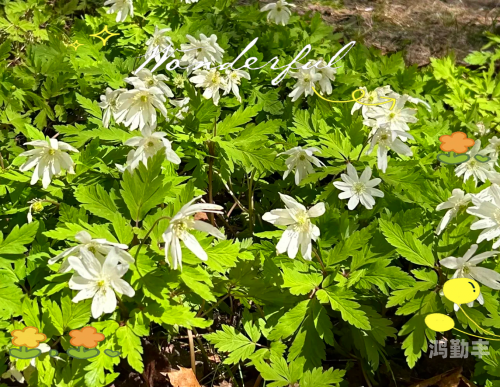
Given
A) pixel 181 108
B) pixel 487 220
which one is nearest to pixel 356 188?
pixel 487 220

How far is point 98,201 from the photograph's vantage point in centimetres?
222

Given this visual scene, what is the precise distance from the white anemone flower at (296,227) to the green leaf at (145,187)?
0.53 m

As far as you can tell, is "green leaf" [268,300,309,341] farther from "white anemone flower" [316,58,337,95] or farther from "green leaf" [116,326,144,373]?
"white anemone flower" [316,58,337,95]

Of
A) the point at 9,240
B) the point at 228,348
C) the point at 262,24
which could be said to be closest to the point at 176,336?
the point at 228,348

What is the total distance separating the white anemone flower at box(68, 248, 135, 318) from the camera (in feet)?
5.78

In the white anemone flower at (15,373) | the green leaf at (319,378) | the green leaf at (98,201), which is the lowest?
the green leaf at (319,378)

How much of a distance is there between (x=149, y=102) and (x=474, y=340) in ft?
7.64

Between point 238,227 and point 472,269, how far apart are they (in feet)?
5.73

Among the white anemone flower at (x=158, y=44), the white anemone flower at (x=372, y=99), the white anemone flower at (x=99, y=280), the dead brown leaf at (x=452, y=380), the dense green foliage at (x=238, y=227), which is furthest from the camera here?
the white anemone flower at (x=158, y=44)

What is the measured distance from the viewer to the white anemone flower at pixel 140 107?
99.3 inches

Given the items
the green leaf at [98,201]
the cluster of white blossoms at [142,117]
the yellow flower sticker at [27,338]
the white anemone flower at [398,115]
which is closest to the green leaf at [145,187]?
the green leaf at [98,201]

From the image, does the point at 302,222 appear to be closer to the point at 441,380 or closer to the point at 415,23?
the point at 441,380

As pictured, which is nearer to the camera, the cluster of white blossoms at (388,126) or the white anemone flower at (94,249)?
the white anemone flower at (94,249)

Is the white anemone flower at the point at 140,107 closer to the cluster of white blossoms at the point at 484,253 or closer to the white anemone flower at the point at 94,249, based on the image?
the white anemone flower at the point at 94,249
